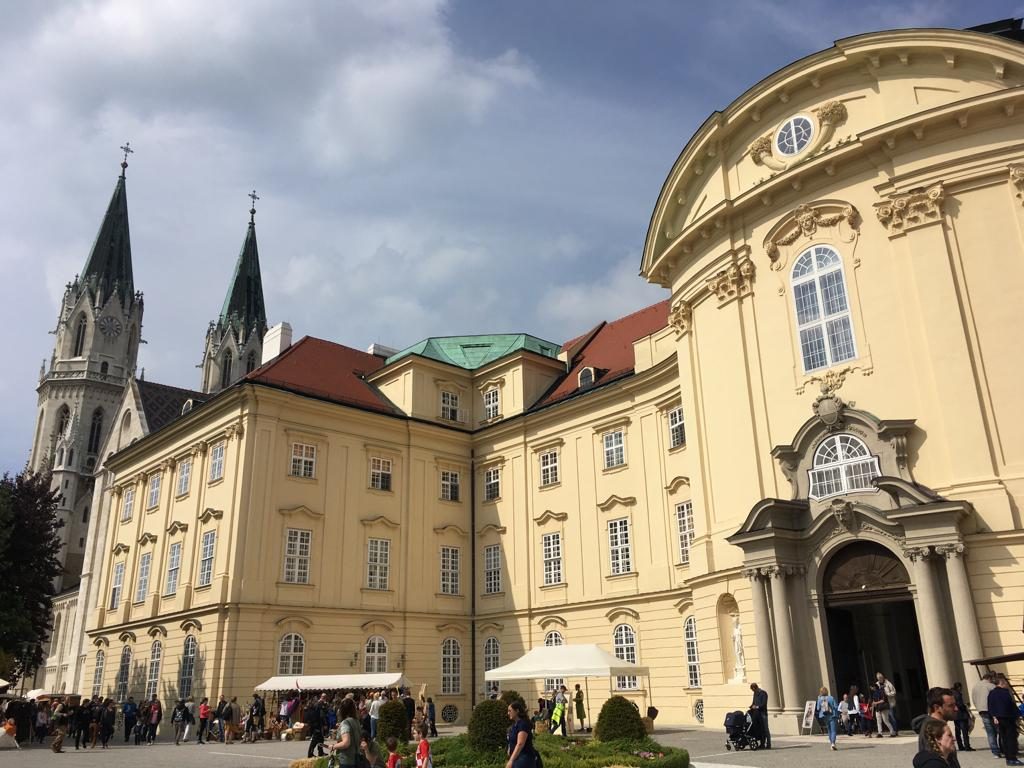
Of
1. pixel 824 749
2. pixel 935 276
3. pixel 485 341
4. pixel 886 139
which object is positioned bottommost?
pixel 824 749

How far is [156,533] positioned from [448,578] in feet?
40.1

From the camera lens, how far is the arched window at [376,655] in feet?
105

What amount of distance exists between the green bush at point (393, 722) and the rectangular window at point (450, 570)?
15.1 metres

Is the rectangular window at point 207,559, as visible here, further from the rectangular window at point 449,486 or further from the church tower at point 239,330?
the church tower at point 239,330

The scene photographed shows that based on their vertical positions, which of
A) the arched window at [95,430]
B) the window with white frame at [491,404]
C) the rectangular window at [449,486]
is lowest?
the rectangular window at [449,486]

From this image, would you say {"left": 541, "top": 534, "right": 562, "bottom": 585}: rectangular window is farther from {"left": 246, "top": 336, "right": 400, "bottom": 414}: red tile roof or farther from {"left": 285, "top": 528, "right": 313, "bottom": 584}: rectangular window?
{"left": 285, "top": 528, "right": 313, "bottom": 584}: rectangular window

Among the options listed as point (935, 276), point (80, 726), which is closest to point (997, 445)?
point (935, 276)

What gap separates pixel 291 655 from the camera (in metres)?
30.0

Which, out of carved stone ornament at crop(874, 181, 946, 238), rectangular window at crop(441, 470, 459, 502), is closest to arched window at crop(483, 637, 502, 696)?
rectangular window at crop(441, 470, 459, 502)

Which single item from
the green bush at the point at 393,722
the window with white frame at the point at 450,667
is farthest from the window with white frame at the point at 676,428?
the green bush at the point at 393,722

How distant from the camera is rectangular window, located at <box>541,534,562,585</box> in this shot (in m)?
33.0

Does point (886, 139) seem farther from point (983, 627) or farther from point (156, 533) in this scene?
point (156, 533)

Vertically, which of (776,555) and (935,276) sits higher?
(935,276)

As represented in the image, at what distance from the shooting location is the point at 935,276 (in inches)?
785
